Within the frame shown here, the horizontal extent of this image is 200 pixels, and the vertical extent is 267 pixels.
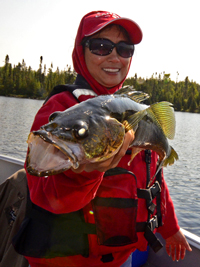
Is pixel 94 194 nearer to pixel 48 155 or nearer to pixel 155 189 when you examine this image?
pixel 48 155

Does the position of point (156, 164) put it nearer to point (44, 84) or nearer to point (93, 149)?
point (93, 149)

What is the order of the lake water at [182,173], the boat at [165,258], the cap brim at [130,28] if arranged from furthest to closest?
1. the lake water at [182,173]
2. the boat at [165,258]
3. the cap brim at [130,28]

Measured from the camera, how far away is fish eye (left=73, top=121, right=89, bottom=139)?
149 centimetres

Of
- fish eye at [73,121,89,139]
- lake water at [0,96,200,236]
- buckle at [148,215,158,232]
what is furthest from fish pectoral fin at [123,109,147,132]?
lake water at [0,96,200,236]

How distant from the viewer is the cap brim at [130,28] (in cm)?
271

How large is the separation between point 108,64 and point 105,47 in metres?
0.19

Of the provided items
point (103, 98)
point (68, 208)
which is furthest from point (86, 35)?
point (68, 208)

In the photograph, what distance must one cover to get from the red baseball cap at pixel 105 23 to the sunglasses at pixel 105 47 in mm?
108

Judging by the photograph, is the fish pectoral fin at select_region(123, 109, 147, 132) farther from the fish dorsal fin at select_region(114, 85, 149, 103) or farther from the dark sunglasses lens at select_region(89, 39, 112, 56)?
the dark sunglasses lens at select_region(89, 39, 112, 56)

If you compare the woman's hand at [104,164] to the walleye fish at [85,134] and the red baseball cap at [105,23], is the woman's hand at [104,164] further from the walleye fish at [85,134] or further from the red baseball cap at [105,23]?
the red baseball cap at [105,23]

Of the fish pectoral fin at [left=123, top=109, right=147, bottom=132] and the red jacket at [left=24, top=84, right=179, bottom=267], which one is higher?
the fish pectoral fin at [left=123, top=109, right=147, bottom=132]

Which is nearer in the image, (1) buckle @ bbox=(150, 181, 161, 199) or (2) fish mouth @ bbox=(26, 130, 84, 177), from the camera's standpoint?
(2) fish mouth @ bbox=(26, 130, 84, 177)

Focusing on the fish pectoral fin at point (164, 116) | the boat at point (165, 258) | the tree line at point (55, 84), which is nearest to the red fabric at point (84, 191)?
the fish pectoral fin at point (164, 116)

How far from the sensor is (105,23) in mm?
2686
